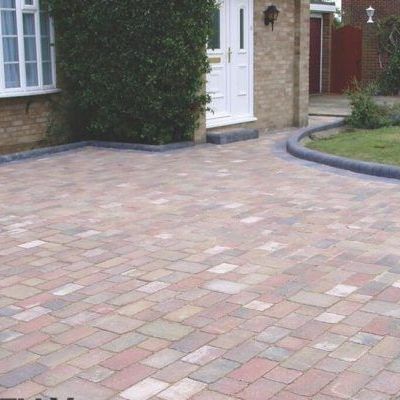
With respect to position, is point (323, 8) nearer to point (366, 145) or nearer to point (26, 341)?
point (366, 145)

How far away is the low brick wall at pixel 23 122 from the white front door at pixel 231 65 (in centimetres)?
277

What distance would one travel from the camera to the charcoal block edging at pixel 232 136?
11.9m

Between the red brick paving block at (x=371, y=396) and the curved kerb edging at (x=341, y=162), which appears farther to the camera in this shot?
the curved kerb edging at (x=341, y=162)

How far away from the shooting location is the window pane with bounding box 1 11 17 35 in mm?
10570

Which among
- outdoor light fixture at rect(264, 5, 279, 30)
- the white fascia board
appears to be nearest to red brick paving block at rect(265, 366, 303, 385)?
outdoor light fixture at rect(264, 5, 279, 30)

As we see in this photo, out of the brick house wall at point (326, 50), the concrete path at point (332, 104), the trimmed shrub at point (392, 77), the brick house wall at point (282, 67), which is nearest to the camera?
the brick house wall at point (282, 67)

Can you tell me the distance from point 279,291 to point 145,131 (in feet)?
22.1

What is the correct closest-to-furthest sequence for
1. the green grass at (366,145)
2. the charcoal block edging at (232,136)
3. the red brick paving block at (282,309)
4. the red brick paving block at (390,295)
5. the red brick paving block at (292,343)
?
the red brick paving block at (292,343) < the red brick paving block at (282,309) < the red brick paving block at (390,295) < the green grass at (366,145) < the charcoal block edging at (232,136)

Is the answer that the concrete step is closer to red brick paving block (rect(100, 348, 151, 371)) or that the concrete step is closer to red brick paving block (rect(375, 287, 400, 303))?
red brick paving block (rect(375, 287, 400, 303))

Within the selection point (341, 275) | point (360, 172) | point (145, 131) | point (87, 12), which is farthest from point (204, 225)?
point (87, 12)

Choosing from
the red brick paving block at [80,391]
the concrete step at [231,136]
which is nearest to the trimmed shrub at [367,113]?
the concrete step at [231,136]

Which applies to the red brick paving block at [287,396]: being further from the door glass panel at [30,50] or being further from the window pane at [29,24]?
the window pane at [29,24]

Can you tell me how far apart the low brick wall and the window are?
0.17 metres

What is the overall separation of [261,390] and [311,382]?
10.2 inches
